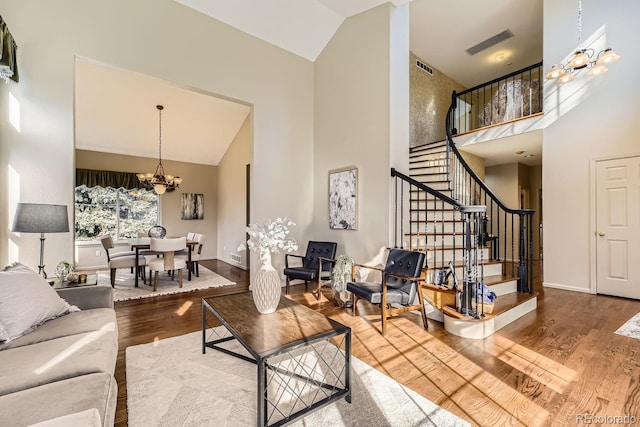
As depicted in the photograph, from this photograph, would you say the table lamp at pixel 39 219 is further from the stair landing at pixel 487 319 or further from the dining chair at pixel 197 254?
the stair landing at pixel 487 319

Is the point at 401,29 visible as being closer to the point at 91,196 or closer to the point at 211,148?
the point at 211,148

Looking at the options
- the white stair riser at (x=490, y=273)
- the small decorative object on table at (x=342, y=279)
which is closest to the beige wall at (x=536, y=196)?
the white stair riser at (x=490, y=273)

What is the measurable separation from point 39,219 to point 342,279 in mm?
3054

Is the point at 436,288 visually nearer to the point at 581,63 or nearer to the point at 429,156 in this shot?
the point at 429,156

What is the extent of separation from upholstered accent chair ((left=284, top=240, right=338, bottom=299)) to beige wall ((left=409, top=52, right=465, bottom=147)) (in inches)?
143

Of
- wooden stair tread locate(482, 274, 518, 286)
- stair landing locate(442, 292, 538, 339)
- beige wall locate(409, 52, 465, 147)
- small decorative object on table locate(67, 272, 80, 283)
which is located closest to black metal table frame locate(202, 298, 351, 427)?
stair landing locate(442, 292, 538, 339)

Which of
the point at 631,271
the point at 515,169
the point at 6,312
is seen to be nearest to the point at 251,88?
the point at 6,312

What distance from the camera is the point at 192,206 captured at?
26.3 feet

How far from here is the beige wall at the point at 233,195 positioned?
6774 mm

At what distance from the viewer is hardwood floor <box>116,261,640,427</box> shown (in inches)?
69.3

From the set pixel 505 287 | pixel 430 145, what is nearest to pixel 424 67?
pixel 430 145

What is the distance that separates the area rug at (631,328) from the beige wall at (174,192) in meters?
8.09

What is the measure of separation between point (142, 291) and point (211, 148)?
13.9 feet

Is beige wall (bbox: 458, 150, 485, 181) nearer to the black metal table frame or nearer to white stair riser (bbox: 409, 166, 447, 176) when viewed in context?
white stair riser (bbox: 409, 166, 447, 176)
